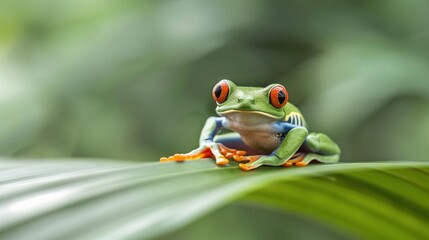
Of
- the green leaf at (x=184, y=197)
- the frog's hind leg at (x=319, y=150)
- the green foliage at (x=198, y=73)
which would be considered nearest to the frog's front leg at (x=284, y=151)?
the frog's hind leg at (x=319, y=150)

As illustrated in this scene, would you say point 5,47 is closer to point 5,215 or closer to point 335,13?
point 335,13

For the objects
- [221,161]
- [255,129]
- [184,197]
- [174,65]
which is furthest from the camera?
[174,65]

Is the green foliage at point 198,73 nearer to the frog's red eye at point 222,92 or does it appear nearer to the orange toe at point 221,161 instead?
the frog's red eye at point 222,92

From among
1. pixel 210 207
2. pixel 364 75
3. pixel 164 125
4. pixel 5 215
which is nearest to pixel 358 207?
pixel 210 207

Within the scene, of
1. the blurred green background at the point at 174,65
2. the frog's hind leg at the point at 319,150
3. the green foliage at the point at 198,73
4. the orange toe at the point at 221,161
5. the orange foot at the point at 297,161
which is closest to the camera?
the orange toe at the point at 221,161

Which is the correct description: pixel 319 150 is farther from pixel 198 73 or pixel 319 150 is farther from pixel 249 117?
pixel 198 73

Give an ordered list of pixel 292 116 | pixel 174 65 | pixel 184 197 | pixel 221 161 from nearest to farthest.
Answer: pixel 184 197 < pixel 221 161 < pixel 292 116 < pixel 174 65

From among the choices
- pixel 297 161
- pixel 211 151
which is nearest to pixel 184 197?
pixel 211 151
